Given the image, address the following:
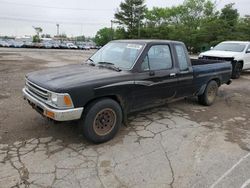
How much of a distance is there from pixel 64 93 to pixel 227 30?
3622cm

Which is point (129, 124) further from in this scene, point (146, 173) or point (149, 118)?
point (146, 173)

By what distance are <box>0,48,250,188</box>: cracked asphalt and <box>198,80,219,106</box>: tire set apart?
2.25ft

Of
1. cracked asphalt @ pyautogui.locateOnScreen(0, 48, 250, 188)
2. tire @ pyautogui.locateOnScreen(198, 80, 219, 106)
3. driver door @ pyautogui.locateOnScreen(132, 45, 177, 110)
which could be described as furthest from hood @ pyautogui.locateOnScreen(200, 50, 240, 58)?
driver door @ pyautogui.locateOnScreen(132, 45, 177, 110)

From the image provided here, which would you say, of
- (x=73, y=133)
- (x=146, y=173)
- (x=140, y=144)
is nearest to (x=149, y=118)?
(x=140, y=144)

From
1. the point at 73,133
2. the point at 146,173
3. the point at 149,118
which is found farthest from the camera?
the point at 149,118

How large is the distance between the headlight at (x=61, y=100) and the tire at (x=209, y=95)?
13.0 ft

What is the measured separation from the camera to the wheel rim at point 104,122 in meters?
3.94

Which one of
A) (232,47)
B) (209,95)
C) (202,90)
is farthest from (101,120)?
(232,47)

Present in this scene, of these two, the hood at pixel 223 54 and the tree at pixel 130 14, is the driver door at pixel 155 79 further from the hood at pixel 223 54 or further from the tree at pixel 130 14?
the tree at pixel 130 14

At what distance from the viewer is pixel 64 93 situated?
346 cm

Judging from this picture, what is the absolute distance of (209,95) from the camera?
6430mm

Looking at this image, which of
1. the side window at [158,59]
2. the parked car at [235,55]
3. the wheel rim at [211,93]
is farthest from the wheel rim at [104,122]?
the parked car at [235,55]

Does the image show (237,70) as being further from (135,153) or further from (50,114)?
(50,114)

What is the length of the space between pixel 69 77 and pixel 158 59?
6.29 feet
